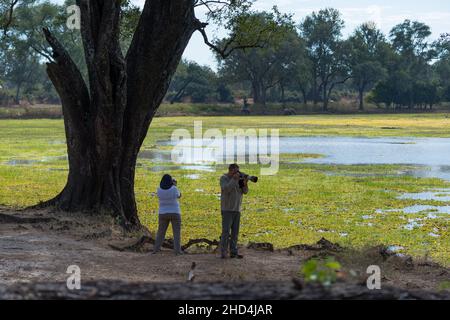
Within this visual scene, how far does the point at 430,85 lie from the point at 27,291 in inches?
4725

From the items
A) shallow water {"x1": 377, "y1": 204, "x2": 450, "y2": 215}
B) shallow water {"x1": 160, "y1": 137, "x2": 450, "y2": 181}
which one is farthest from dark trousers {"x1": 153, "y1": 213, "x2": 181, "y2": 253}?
shallow water {"x1": 160, "y1": 137, "x2": 450, "y2": 181}

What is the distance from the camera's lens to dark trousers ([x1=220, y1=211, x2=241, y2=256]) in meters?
12.4

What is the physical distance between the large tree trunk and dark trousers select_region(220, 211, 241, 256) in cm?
430

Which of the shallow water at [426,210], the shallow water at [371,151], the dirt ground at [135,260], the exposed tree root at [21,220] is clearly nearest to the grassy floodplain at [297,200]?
the shallow water at [426,210]

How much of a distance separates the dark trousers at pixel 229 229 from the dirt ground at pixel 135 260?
25 centimetres

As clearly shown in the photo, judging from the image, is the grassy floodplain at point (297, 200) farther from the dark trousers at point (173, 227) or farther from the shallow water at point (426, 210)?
the dark trousers at point (173, 227)

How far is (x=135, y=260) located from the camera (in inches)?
496

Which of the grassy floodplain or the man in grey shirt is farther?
the grassy floodplain

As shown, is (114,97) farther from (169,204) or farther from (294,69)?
(294,69)

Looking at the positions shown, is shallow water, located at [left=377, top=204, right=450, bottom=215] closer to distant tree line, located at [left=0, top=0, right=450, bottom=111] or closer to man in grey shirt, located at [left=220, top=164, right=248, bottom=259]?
man in grey shirt, located at [left=220, top=164, right=248, bottom=259]

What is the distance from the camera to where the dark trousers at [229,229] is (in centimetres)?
1244

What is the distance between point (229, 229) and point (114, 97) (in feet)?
16.6

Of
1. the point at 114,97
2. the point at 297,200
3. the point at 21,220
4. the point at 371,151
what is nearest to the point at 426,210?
the point at 297,200
